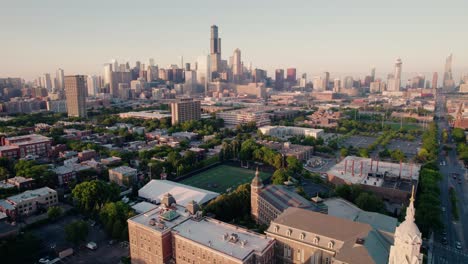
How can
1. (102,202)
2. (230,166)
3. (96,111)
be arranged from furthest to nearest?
(96,111) → (230,166) → (102,202)

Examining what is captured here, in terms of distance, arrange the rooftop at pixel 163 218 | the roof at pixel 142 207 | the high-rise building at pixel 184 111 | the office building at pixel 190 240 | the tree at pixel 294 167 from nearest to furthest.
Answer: the office building at pixel 190 240 → the rooftop at pixel 163 218 → the roof at pixel 142 207 → the tree at pixel 294 167 → the high-rise building at pixel 184 111

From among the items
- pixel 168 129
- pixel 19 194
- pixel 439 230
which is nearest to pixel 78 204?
pixel 19 194

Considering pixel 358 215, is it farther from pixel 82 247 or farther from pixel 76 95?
pixel 76 95

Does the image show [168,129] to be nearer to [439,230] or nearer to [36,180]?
[36,180]

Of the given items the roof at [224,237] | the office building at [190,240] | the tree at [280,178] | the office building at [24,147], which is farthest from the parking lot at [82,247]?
the office building at [24,147]

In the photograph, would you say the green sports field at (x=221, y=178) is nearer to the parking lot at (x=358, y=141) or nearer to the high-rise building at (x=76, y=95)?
the parking lot at (x=358, y=141)

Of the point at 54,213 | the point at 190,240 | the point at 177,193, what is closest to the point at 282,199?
the point at 190,240
